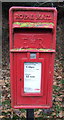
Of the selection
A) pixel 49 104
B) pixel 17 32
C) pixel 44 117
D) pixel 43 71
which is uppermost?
pixel 17 32

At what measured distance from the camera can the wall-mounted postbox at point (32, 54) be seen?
8.69 ft

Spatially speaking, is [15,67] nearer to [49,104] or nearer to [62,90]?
[49,104]

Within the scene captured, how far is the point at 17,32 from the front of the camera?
2.71 meters

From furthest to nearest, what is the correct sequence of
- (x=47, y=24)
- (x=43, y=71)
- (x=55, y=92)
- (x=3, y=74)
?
1. (x=3, y=74)
2. (x=55, y=92)
3. (x=43, y=71)
4. (x=47, y=24)

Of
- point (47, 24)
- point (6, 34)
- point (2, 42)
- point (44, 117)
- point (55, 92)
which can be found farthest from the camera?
point (6, 34)

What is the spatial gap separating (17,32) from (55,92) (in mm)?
2669

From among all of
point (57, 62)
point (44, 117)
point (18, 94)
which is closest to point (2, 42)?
point (57, 62)

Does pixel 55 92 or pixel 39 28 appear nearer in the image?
pixel 39 28

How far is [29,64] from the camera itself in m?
2.77

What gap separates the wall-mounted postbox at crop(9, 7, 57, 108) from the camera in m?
2.65

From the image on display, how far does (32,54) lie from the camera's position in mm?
2719

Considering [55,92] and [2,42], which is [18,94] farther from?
[2,42]

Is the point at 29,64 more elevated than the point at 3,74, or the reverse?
the point at 29,64

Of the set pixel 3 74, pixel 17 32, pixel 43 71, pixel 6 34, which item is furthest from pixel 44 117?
pixel 6 34
